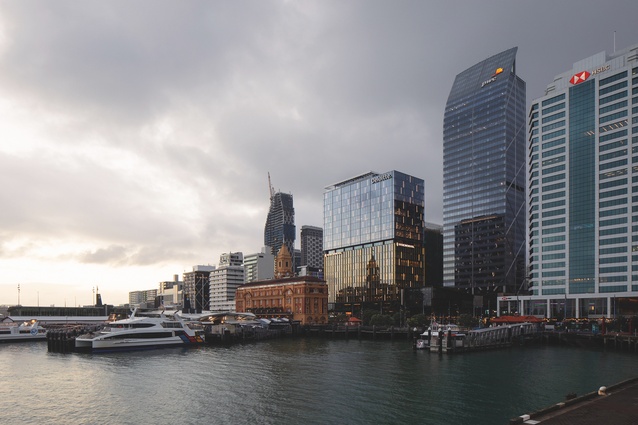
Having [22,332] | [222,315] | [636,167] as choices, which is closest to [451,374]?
[222,315]

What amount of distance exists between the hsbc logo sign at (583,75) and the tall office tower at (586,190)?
36cm

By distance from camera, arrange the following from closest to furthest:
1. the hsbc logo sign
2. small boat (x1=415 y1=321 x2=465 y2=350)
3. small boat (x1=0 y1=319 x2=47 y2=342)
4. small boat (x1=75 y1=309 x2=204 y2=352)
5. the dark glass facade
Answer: small boat (x1=415 y1=321 x2=465 y2=350) < small boat (x1=75 y1=309 x2=204 y2=352) < small boat (x1=0 y1=319 x2=47 y2=342) < the dark glass facade < the hsbc logo sign

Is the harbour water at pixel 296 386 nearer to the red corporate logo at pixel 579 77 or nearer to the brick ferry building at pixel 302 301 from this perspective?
the brick ferry building at pixel 302 301

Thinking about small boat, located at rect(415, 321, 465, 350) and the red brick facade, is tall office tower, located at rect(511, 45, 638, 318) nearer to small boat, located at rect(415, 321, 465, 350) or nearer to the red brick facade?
the red brick facade

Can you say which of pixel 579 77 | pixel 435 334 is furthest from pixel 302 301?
pixel 579 77

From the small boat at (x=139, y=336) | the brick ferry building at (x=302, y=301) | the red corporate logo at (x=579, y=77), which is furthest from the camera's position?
the brick ferry building at (x=302, y=301)

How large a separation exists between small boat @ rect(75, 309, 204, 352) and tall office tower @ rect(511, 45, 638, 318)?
132018 mm

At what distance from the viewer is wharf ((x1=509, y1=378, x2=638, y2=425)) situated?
28.0 m

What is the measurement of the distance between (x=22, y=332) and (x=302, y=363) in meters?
95.6

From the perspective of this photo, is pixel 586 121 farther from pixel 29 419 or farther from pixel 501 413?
pixel 29 419

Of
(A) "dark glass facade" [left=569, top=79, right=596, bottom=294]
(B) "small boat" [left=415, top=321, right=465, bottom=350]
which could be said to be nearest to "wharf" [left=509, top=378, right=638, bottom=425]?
(B) "small boat" [left=415, top=321, right=465, bottom=350]

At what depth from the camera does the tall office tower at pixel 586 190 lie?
164125mm

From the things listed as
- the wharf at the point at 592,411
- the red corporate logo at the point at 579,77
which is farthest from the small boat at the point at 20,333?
the red corporate logo at the point at 579,77

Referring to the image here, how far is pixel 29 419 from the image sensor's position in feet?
145
